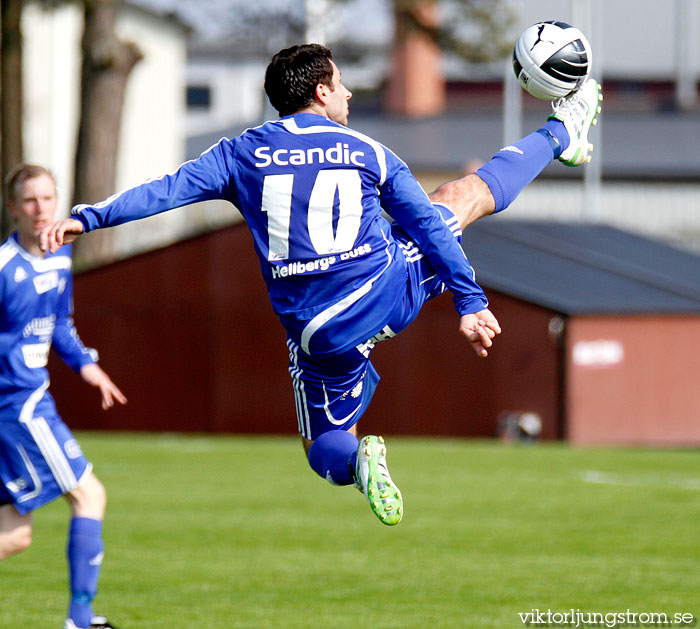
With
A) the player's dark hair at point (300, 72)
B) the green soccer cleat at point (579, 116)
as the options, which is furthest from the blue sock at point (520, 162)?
the player's dark hair at point (300, 72)

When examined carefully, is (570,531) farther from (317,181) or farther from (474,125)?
(474,125)

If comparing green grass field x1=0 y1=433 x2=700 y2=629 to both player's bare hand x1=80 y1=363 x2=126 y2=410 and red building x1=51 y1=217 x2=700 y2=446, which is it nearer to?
player's bare hand x1=80 y1=363 x2=126 y2=410

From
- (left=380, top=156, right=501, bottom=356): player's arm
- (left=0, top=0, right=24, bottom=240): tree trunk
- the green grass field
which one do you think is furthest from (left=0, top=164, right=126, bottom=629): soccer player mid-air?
(left=0, top=0, right=24, bottom=240): tree trunk

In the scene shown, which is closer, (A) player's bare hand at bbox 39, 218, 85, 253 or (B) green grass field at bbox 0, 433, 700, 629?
(A) player's bare hand at bbox 39, 218, 85, 253

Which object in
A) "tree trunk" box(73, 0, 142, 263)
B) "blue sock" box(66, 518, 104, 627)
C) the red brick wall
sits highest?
"blue sock" box(66, 518, 104, 627)

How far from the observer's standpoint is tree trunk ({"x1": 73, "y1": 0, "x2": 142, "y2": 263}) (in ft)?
88.4

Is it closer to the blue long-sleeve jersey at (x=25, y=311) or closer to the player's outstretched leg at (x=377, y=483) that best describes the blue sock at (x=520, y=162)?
the player's outstretched leg at (x=377, y=483)

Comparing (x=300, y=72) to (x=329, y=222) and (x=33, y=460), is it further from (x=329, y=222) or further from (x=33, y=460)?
(x=33, y=460)

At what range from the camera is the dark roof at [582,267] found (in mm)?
21891

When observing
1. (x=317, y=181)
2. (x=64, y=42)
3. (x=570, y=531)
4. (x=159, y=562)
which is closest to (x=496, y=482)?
(x=570, y=531)

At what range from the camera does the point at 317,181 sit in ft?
20.8

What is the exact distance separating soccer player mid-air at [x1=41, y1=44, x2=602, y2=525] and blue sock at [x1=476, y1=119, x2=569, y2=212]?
0.89 feet

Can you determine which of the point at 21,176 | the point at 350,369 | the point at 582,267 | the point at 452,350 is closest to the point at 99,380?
the point at 21,176

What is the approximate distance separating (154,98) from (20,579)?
44544 millimetres
